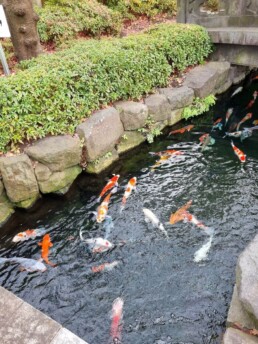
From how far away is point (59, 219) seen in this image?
19.0 feet

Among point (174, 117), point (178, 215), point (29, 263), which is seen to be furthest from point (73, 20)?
point (29, 263)

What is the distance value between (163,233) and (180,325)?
1.60 meters

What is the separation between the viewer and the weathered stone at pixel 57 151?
5.80 m

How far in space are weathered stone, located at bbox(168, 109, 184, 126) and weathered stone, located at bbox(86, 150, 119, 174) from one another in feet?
7.24

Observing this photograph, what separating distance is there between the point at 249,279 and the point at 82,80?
505 centimetres

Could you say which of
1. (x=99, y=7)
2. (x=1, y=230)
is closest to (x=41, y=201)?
(x=1, y=230)

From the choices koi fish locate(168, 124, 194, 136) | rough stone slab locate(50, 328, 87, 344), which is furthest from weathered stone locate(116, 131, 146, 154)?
rough stone slab locate(50, 328, 87, 344)

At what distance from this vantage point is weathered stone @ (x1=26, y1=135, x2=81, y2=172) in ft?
19.0

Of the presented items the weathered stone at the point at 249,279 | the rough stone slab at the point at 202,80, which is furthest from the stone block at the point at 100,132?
the weathered stone at the point at 249,279

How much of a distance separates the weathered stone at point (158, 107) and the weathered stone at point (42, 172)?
10.5 feet

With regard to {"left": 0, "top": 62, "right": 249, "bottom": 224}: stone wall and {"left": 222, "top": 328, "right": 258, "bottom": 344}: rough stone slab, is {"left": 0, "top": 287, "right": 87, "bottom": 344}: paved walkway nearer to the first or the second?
{"left": 222, "top": 328, "right": 258, "bottom": 344}: rough stone slab

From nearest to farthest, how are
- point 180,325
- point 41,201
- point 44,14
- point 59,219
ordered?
1. point 180,325
2. point 59,219
3. point 41,201
4. point 44,14

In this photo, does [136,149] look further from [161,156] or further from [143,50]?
[143,50]

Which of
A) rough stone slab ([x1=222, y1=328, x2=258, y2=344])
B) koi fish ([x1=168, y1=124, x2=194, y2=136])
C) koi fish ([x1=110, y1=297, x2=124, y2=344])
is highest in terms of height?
rough stone slab ([x1=222, y1=328, x2=258, y2=344])
